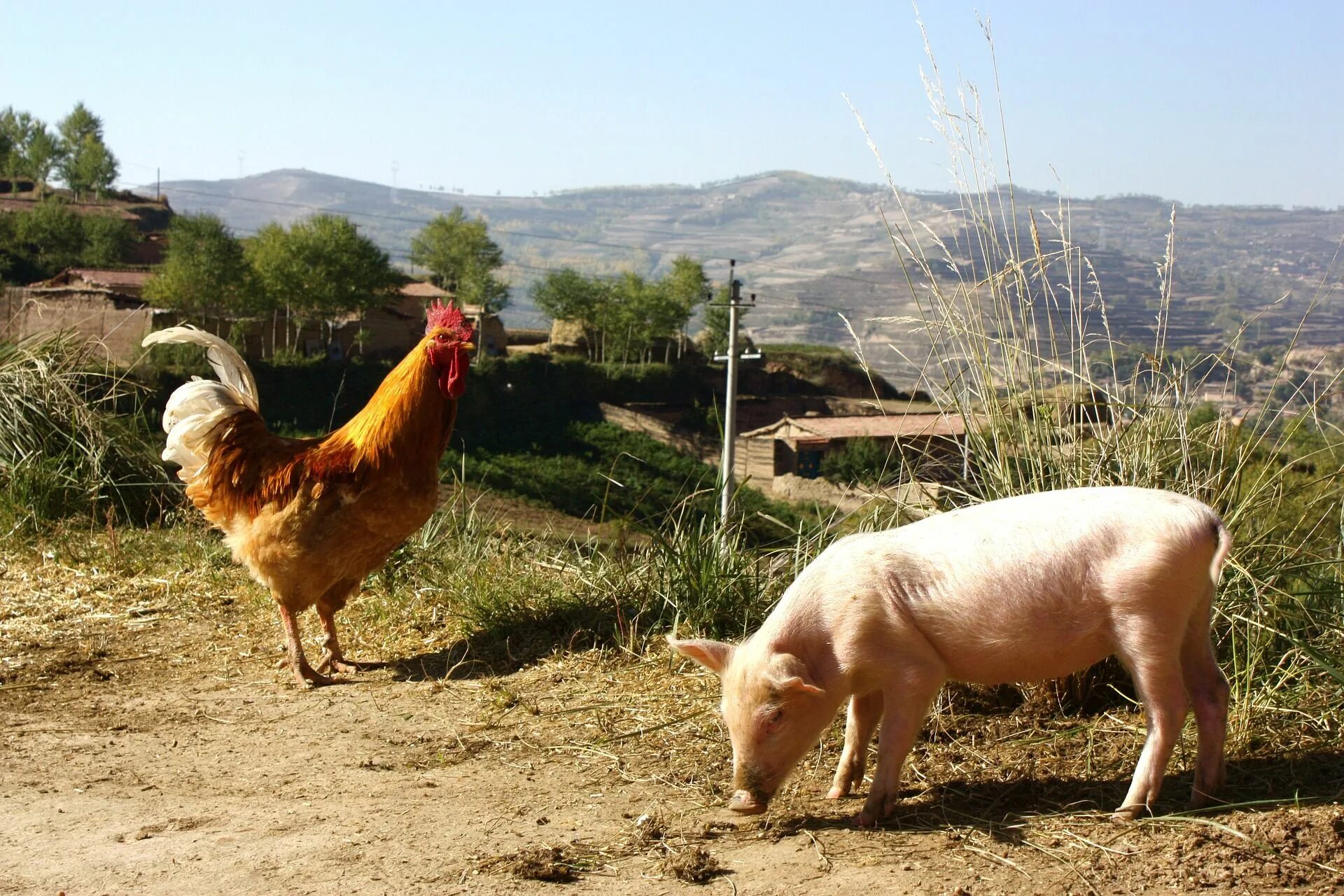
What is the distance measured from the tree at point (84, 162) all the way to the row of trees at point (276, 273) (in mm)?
34111

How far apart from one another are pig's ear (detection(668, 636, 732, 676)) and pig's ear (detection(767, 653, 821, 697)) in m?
0.21

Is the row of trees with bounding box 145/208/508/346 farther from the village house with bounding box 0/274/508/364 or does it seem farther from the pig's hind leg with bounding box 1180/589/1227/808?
the pig's hind leg with bounding box 1180/589/1227/808

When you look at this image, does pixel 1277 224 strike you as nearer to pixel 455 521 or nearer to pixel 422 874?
pixel 455 521

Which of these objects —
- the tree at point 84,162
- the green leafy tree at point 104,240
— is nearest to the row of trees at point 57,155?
the tree at point 84,162

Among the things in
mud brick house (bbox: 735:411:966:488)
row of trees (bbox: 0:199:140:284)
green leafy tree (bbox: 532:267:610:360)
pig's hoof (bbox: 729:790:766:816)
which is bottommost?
mud brick house (bbox: 735:411:966:488)

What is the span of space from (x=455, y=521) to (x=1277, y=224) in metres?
10.8

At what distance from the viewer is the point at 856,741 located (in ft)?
11.8

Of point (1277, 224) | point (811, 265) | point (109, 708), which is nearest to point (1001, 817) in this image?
point (109, 708)

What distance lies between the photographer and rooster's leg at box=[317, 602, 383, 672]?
5.57 metres

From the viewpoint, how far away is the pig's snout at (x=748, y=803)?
322 cm

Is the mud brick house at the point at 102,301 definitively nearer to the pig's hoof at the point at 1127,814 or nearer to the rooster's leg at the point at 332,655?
the rooster's leg at the point at 332,655

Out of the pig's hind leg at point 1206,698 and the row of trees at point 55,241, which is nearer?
the pig's hind leg at point 1206,698

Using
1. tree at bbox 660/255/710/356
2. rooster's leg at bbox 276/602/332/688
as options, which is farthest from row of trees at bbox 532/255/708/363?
rooster's leg at bbox 276/602/332/688

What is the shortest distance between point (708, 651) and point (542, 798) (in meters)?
0.82
